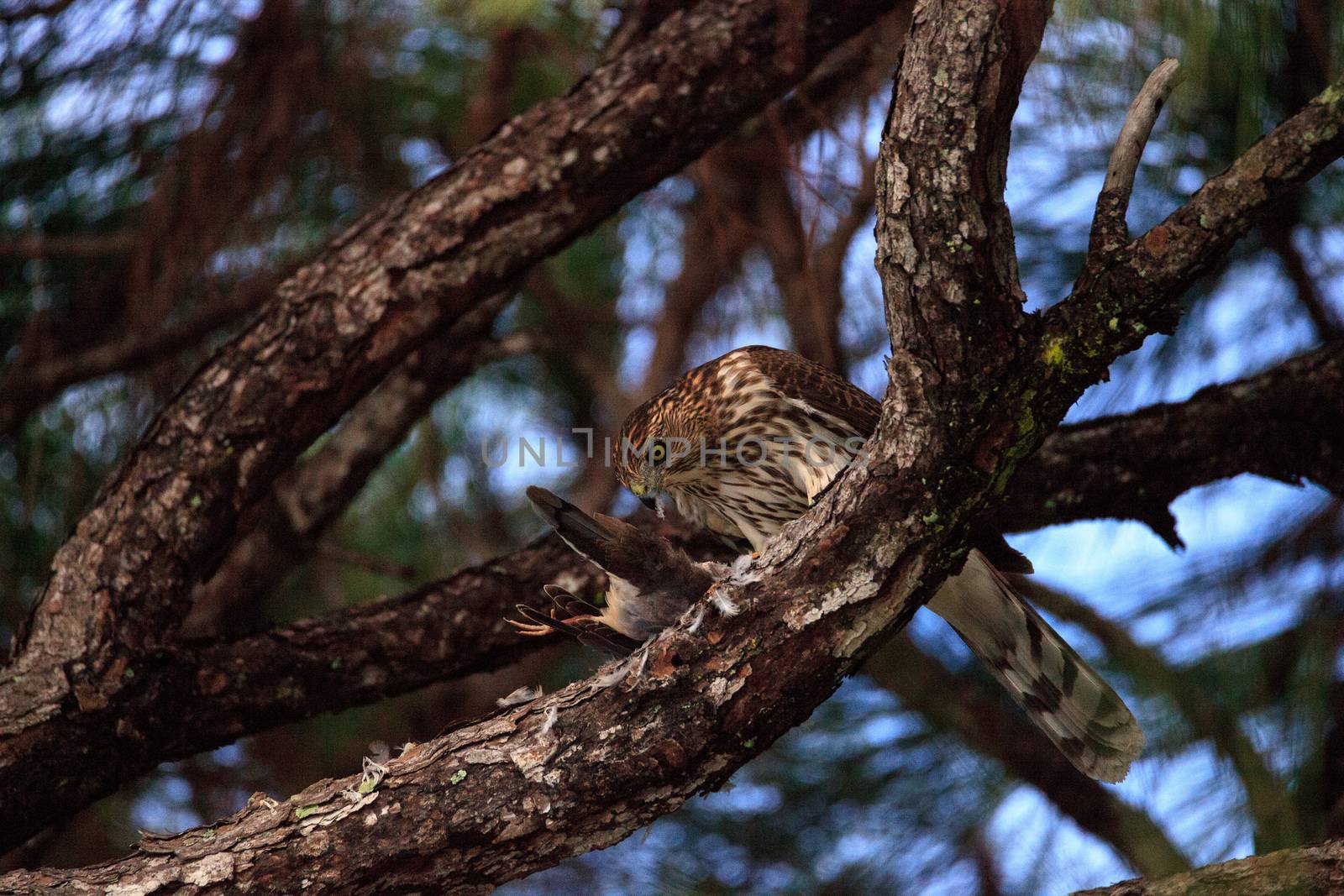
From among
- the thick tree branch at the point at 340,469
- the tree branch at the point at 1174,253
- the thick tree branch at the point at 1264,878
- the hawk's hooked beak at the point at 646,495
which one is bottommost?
the thick tree branch at the point at 1264,878

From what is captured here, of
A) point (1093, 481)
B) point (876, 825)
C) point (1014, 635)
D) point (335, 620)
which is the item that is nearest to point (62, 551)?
point (335, 620)

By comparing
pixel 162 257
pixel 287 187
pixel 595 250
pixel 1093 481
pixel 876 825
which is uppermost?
pixel 595 250

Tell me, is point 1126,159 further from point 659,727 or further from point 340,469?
point 340,469

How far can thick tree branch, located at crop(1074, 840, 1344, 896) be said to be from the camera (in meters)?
1.75

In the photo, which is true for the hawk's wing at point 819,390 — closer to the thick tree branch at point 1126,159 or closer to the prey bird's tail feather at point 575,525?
the prey bird's tail feather at point 575,525

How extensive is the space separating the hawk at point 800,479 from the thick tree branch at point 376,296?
0.57m

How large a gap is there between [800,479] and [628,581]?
0.82 m

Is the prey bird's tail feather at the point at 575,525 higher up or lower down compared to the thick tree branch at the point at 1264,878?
higher up

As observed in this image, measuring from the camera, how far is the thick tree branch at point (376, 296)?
9.45ft

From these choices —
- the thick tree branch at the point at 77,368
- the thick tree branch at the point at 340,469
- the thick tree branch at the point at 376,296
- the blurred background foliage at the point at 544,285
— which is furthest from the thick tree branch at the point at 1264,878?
the thick tree branch at the point at 77,368

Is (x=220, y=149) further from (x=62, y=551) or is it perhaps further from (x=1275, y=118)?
(x=1275, y=118)

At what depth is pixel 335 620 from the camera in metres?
3.19

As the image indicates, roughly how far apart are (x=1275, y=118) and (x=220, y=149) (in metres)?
2.97

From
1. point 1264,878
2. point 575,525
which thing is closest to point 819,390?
point 575,525
